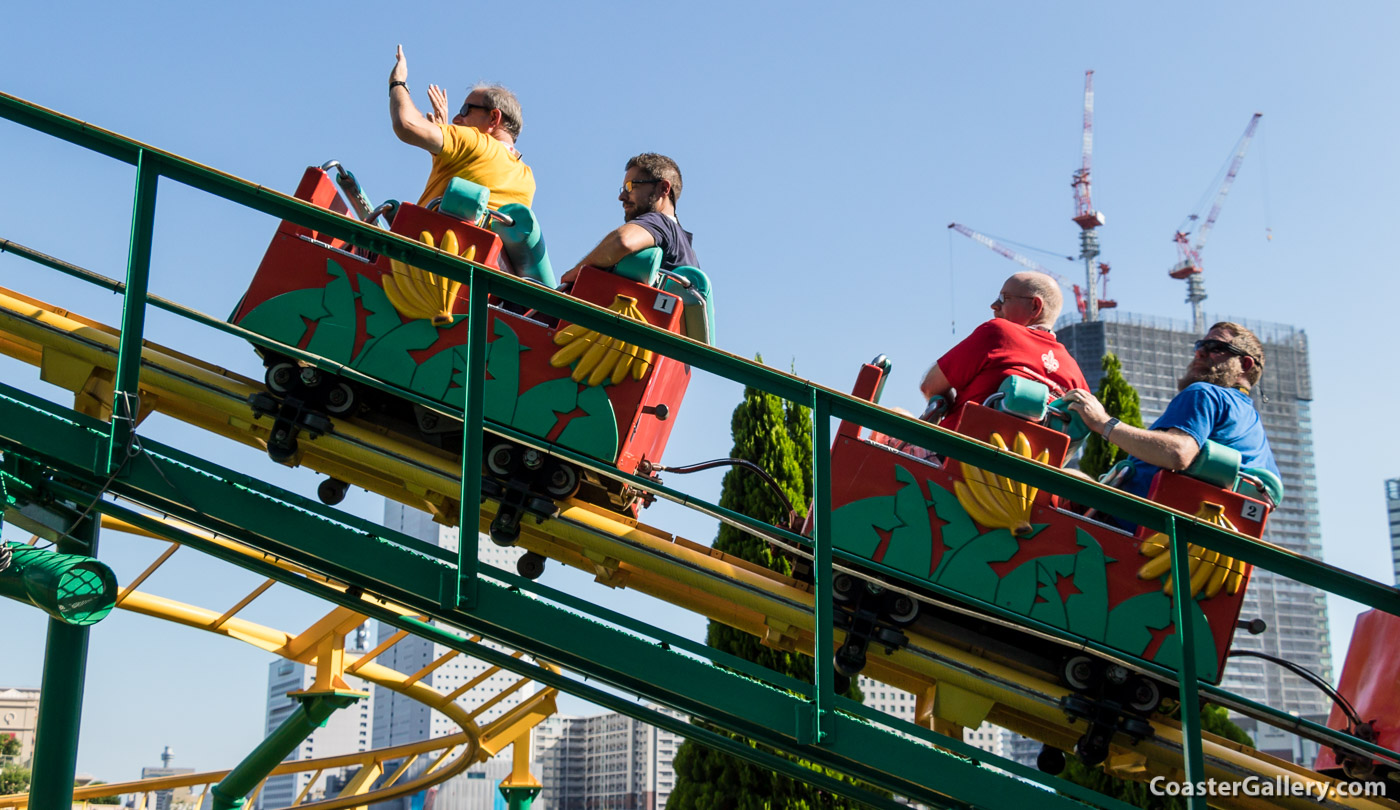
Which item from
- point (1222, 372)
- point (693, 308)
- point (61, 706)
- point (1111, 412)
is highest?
point (1111, 412)

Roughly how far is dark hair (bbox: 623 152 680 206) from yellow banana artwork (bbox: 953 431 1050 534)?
1729 millimetres

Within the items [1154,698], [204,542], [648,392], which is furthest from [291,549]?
[1154,698]

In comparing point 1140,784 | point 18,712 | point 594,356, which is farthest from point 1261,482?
point 18,712

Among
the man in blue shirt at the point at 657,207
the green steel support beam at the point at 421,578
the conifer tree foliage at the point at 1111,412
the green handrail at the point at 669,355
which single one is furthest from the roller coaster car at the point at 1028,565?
the conifer tree foliage at the point at 1111,412

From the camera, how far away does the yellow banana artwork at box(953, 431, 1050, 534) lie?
430 cm

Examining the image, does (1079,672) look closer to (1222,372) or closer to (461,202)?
(1222,372)

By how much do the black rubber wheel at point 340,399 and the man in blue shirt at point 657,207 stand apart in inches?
36.7

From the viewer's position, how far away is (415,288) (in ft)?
14.8

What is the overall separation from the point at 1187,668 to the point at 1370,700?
1.60 m

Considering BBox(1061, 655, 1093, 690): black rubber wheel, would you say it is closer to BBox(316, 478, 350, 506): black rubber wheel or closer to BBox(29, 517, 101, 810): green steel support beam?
BBox(316, 478, 350, 506): black rubber wheel

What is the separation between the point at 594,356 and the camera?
4.44 meters

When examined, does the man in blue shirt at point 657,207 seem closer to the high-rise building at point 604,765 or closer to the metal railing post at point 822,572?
the metal railing post at point 822,572

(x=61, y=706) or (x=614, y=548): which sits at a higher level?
(x=614, y=548)

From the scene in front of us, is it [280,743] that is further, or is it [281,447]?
[280,743]
